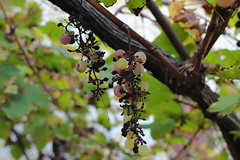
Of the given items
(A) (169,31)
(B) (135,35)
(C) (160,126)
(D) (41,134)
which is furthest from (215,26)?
(D) (41,134)

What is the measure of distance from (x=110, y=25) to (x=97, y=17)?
0.13 ft

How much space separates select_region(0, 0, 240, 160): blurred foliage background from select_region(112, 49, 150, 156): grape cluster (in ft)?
1.06

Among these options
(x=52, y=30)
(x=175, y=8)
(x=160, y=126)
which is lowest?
(x=160, y=126)

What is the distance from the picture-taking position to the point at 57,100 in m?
1.57

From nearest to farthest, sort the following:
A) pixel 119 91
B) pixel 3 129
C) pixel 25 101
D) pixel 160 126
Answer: pixel 119 91
pixel 160 126
pixel 25 101
pixel 3 129

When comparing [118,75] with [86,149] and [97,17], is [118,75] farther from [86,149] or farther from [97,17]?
[86,149]

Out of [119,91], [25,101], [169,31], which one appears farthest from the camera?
[25,101]

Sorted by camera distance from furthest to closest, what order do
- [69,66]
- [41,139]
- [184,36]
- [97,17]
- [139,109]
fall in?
[41,139] → [69,66] → [184,36] → [97,17] → [139,109]

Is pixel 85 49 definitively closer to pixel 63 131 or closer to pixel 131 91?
pixel 131 91

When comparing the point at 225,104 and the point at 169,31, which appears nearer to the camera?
the point at 225,104

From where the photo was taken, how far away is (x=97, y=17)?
0.57 metres

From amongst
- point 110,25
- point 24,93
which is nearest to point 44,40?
point 24,93

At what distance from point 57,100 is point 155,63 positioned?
967 millimetres

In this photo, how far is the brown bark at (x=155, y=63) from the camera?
54 cm
